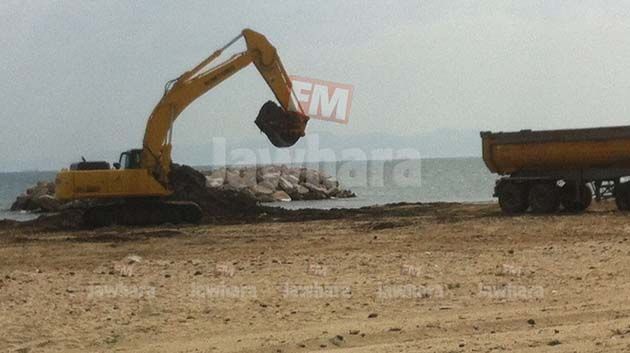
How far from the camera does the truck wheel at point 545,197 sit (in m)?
26.2

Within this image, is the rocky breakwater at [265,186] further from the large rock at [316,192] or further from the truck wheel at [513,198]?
the truck wheel at [513,198]

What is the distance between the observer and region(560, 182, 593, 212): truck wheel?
26.3 m

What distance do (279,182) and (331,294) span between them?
48979 millimetres

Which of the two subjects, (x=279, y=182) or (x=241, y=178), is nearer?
(x=279, y=182)

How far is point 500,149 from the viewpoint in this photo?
26766mm

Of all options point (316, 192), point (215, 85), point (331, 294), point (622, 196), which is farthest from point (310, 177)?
point (331, 294)

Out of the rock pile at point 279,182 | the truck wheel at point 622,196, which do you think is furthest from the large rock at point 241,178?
the truck wheel at point 622,196

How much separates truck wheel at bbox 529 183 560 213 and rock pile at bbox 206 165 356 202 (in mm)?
30278

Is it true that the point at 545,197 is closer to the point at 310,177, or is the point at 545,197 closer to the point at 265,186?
the point at 265,186

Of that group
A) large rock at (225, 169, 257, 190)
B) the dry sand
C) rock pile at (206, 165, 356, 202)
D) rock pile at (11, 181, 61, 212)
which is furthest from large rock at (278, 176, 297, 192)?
the dry sand

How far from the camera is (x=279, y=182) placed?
6159 cm

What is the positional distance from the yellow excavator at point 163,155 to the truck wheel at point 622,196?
841 cm

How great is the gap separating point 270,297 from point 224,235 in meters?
10.5

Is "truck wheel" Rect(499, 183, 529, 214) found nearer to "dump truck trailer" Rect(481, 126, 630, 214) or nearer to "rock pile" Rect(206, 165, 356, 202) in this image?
"dump truck trailer" Rect(481, 126, 630, 214)
